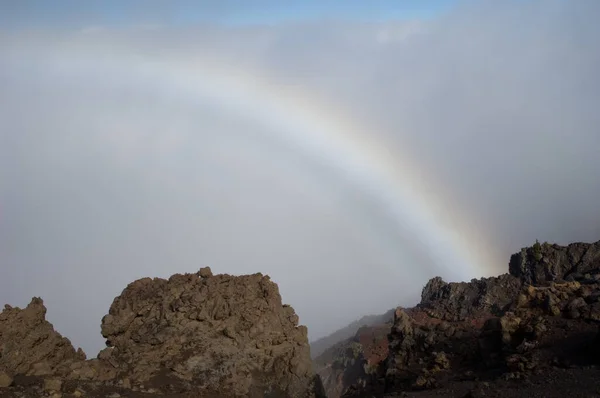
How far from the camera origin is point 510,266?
150 ft

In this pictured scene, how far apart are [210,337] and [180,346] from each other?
121 centimetres

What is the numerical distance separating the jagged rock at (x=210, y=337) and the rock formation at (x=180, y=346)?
39mm

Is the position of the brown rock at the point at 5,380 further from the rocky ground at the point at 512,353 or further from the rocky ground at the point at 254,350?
the rocky ground at the point at 512,353

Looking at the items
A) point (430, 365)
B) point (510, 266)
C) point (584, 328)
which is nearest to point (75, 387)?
point (430, 365)

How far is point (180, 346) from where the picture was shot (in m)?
19.5

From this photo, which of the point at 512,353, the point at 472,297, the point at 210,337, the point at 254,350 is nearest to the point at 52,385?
the point at 210,337

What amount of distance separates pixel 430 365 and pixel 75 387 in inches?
526

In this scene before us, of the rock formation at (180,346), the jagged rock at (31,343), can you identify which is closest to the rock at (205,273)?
the rock formation at (180,346)

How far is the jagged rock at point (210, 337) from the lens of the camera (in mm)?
18656

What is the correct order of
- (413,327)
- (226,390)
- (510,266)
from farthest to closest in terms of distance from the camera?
(510,266), (413,327), (226,390)

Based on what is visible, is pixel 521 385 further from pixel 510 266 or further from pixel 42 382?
pixel 510 266

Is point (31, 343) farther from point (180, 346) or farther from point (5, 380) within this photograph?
point (180, 346)

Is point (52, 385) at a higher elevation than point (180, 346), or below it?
below

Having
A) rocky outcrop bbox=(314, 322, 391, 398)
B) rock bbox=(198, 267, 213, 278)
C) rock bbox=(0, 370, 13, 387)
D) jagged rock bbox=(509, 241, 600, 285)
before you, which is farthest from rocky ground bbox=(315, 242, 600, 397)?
rocky outcrop bbox=(314, 322, 391, 398)
